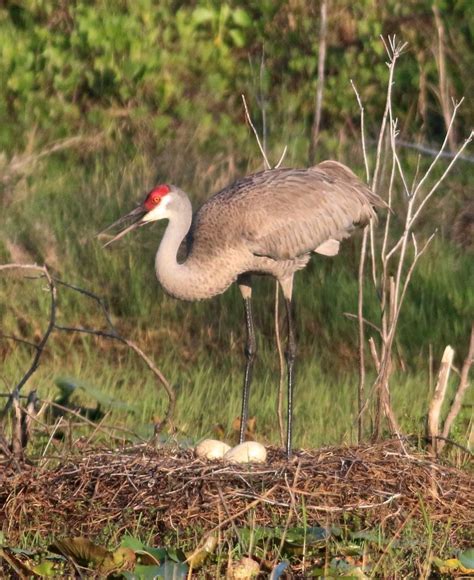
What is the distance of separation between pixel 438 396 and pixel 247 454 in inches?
35.8

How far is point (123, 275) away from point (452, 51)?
4.20 meters

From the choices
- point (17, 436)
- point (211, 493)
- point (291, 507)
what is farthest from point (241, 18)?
point (291, 507)

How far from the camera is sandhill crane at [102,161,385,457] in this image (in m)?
7.00

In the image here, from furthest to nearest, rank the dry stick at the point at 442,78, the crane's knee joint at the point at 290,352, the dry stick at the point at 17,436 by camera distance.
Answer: the dry stick at the point at 442,78, the crane's knee joint at the point at 290,352, the dry stick at the point at 17,436

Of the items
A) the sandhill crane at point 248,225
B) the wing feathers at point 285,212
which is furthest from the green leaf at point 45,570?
the wing feathers at point 285,212

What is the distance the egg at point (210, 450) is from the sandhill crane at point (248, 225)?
60 cm

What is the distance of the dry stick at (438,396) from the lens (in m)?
6.52

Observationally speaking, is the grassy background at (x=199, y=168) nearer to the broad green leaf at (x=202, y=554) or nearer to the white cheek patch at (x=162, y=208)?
the white cheek patch at (x=162, y=208)

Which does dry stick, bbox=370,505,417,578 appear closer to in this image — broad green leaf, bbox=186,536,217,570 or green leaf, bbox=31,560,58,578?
broad green leaf, bbox=186,536,217,570

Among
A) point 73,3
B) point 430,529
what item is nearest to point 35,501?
point 430,529

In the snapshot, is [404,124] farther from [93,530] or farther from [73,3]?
[93,530]

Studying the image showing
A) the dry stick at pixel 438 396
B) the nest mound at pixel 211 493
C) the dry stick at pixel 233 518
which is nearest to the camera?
the dry stick at pixel 233 518

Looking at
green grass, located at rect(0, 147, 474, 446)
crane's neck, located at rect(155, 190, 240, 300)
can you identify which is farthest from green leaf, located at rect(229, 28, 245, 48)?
crane's neck, located at rect(155, 190, 240, 300)

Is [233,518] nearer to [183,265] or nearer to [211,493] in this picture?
[211,493]
